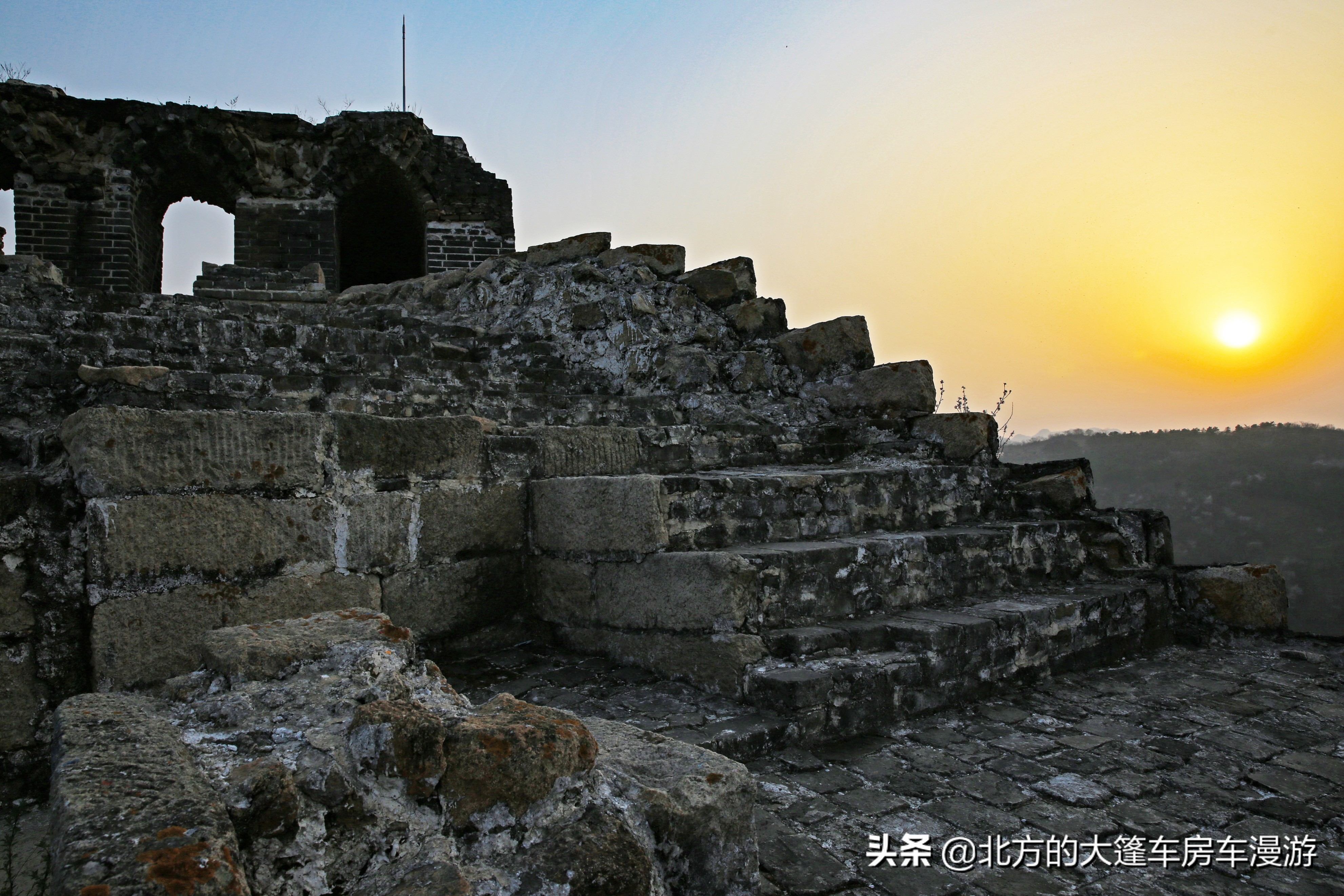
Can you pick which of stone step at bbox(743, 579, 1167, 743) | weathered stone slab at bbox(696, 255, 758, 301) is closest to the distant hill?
weathered stone slab at bbox(696, 255, 758, 301)

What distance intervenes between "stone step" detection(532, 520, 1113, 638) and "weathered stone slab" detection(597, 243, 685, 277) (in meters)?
3.72

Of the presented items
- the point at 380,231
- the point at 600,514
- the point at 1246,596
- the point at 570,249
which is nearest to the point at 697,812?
the point at 600,514

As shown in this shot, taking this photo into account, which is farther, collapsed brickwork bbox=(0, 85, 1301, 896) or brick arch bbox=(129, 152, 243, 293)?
brick arch bbox=(129, 152, 243, 293)

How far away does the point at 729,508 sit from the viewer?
3.65m

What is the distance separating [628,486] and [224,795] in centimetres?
223

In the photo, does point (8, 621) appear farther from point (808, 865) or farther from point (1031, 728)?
point (1031, 728)

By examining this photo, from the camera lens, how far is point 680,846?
1737 mm

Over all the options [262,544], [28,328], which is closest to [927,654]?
[262,544]

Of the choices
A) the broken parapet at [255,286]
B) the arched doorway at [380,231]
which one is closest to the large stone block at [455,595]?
the broken parapet at [255,286]

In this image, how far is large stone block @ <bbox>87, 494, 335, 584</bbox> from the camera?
8.72 feet

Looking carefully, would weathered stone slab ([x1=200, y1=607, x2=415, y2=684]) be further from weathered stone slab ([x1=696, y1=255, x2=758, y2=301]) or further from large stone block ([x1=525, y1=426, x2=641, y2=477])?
weathered stone slab ([x1=696, y1=255, x2=758, y2=301])

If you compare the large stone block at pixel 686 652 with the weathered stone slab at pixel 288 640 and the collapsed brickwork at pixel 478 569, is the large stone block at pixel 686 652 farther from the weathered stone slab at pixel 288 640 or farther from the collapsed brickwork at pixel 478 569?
the weathered stone slab at pixel 288 640

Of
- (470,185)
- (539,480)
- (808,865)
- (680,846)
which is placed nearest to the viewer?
(680,846)

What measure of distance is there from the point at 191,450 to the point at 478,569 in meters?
1.33
